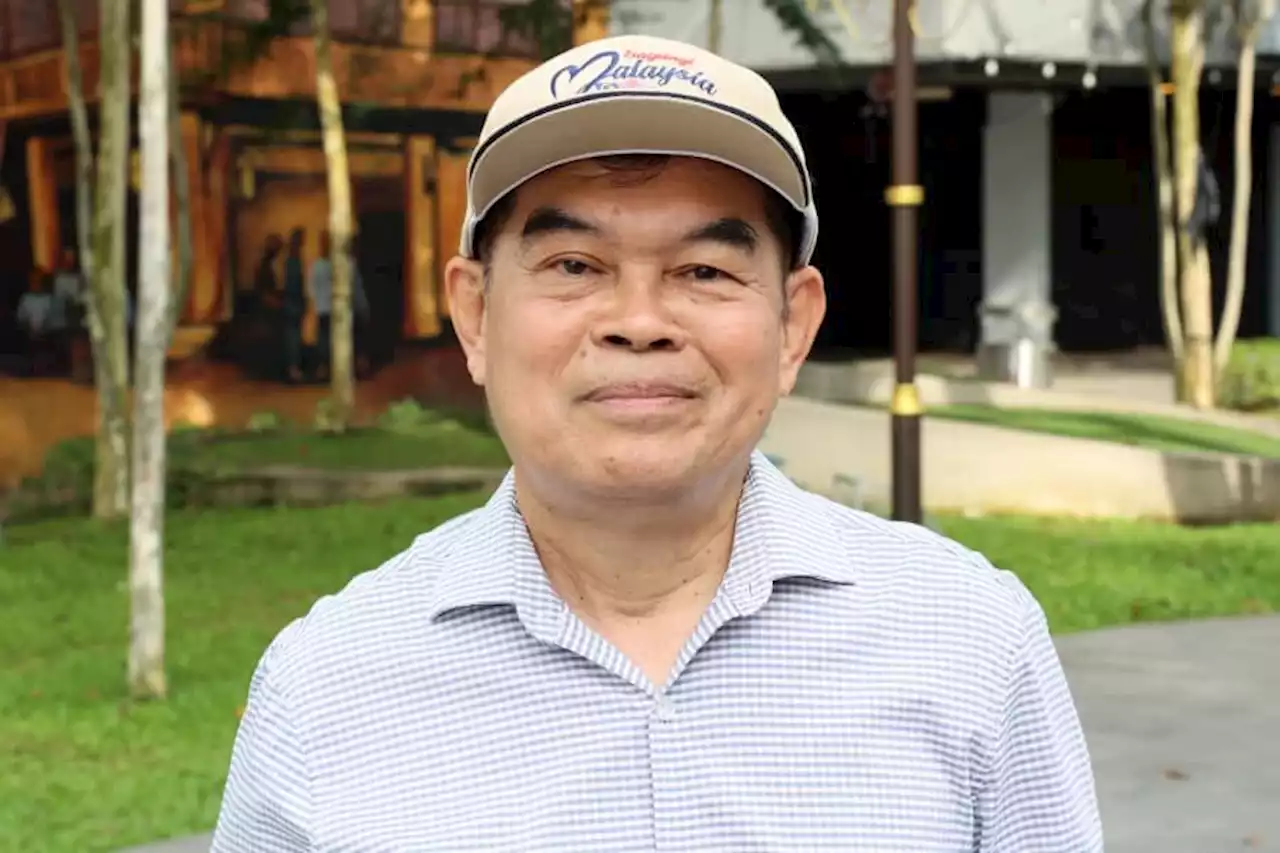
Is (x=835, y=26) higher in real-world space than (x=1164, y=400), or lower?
higher

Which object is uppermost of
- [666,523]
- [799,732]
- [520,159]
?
[520,159]

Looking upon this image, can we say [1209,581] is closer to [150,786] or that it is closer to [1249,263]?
[150,786]

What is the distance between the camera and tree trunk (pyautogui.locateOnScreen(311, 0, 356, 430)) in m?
15.5

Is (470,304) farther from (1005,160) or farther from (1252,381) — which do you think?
(1005,160)

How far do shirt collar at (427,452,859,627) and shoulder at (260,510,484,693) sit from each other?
2cm

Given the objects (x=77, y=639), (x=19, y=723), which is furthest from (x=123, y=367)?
(x=19, y=723)

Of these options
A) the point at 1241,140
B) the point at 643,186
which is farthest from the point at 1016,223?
the point at 643,186

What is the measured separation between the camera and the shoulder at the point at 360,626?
6.17 ft

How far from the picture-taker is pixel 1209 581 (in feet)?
38.2

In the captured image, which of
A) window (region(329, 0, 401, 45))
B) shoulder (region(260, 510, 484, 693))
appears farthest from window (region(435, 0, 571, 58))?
shoulder (region(260, 510, 484, 693))

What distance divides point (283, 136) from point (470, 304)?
14.0m

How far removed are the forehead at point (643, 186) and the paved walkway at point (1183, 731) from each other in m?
4.66

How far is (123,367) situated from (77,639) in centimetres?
440

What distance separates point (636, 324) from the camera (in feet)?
5.86
